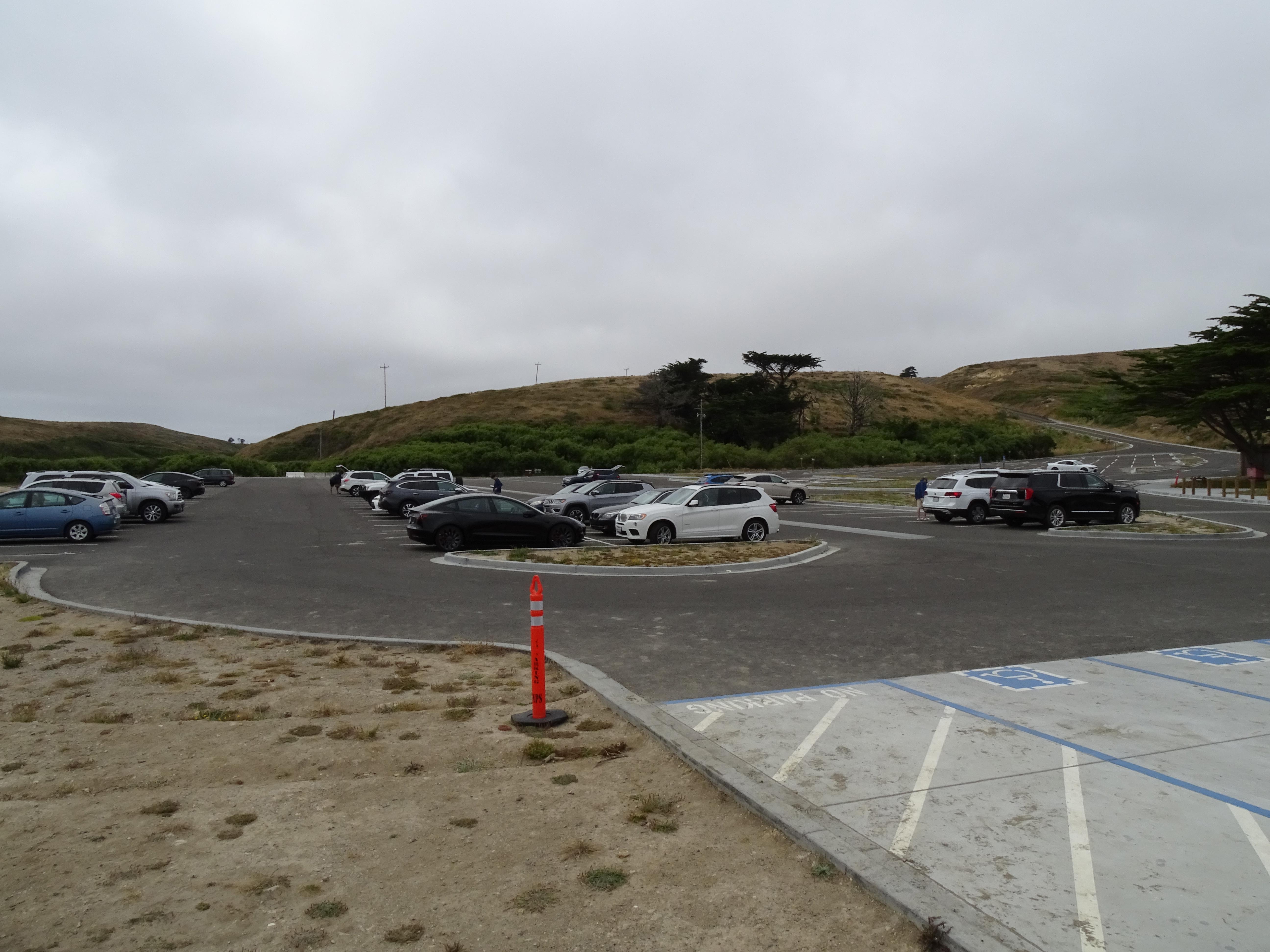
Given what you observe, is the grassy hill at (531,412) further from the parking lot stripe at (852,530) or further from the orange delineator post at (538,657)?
the orange delineator post at (538,657)

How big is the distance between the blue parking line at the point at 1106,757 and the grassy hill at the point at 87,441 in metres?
94.1

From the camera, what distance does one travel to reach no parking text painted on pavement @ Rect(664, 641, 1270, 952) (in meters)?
3.82

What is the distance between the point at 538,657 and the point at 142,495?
2633cm

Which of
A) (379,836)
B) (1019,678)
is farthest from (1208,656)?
(379,836)

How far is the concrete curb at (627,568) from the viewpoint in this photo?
15.6 m

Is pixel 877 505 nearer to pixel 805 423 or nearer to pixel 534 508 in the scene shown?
pixel 534 508

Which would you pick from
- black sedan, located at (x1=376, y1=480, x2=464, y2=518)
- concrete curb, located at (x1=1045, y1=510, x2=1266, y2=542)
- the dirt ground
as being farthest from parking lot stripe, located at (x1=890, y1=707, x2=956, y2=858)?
black sedan, located at (x1=376, y1=480, x2=464, y2=518)

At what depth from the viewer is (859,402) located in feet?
369

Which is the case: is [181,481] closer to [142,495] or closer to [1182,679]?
[142,495]

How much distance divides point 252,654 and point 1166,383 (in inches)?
2079

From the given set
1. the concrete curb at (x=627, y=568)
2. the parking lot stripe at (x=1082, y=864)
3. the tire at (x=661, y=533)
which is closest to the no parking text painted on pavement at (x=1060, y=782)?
the parking lot stripe at (x=1082, y=864)

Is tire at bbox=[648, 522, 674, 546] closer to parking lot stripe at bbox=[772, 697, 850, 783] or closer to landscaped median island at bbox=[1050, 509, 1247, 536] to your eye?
landscaped median island at bbox=[1050, 509, 1247, 536]

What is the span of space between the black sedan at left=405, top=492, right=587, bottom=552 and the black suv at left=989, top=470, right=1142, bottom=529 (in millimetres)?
12426

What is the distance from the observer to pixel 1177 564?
53.6ft
